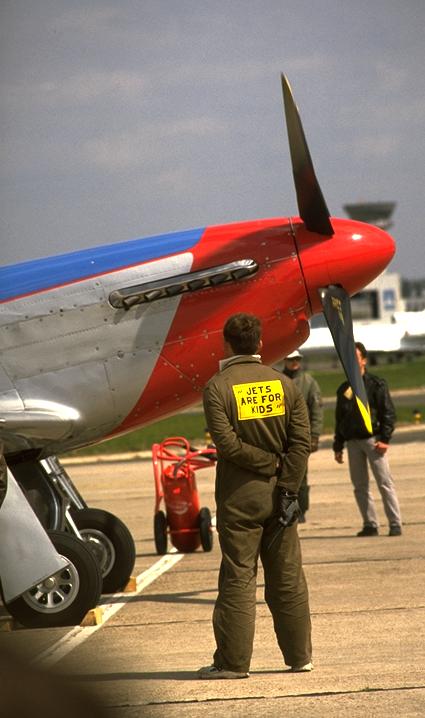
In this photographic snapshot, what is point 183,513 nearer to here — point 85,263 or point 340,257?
point 85,263

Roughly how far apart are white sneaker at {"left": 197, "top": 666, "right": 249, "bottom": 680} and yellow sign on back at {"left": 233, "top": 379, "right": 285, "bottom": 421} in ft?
4.16

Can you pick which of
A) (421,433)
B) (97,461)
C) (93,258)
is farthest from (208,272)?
(421,433)

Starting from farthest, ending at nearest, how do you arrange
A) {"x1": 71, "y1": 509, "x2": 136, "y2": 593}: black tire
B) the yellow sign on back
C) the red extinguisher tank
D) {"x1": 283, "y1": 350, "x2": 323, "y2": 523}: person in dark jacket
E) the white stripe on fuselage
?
{"x1": 283, "y1": 350, "x2": 323, "y2": 523}: person in dark jacket, the red extinguisher tank, {"x1": 71, "y1": 509, "x2": 136, "y2": 593}: black tire, the white stripe on fuselage, the yellow sign on back

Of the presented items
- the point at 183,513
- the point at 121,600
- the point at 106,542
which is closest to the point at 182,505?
the point at 183,513

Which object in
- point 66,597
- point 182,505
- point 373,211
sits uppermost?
point 66,597

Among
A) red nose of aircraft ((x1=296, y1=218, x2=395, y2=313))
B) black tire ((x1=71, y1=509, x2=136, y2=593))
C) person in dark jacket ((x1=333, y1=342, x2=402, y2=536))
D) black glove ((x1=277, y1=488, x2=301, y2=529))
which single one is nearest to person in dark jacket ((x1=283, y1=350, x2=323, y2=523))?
person in dark jacket ((x1=333, y1=342, x2=402, y2=536))

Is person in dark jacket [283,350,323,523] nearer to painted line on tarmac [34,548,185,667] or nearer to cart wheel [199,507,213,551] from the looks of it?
cart wheel [199,507,213,551]

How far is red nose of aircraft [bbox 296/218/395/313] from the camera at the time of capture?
8.08 metres

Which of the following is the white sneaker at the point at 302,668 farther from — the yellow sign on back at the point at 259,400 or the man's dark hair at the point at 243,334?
the man's dark hair at the point at 243,334

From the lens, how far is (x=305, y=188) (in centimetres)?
823

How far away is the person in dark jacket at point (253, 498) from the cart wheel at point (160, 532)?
17.7 ft

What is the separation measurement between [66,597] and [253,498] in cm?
243

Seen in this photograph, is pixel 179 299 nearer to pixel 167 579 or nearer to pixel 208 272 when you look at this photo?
pixel 208 272

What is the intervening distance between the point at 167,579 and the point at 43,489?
1.73 m
